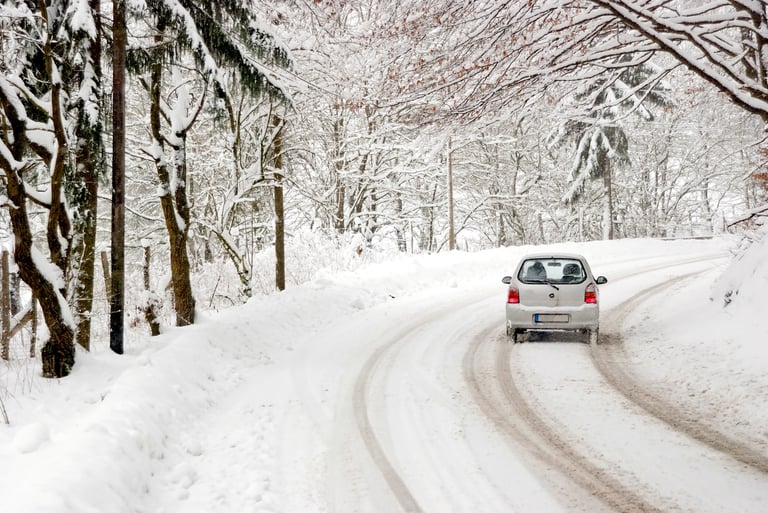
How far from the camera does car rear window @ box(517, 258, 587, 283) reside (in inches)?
392

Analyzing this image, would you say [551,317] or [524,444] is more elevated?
[551,317]

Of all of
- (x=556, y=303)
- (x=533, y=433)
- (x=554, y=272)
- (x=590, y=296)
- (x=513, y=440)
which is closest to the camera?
(x=513, y=440)

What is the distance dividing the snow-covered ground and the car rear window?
1227mm

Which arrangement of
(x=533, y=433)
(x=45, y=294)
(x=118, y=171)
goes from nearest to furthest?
1. (x=533, y=433)
2. (x=45, y=294)
3. (x=118, y=171)

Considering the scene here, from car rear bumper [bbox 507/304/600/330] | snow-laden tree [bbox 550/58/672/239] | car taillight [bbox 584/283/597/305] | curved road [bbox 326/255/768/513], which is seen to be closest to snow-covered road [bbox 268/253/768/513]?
curved road [bbox 326/255/768/513]

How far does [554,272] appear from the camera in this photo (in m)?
10.6

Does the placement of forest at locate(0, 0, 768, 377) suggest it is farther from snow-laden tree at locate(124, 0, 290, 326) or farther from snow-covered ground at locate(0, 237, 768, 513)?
snow-covered ground at locate(0, 237, 768, 513)

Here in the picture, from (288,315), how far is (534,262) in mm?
5486

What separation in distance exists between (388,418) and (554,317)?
4780mm

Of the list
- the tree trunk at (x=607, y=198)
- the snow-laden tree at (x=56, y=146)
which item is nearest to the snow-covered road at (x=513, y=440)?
the snow-laden tree at (x=56, y=146)

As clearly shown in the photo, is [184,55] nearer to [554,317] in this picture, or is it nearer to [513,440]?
[554,317]

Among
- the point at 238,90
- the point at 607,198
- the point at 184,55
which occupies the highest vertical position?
the point at 184,55

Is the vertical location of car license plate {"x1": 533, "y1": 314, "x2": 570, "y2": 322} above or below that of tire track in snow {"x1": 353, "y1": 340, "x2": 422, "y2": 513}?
above

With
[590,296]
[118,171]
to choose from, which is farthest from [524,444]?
[118,171]
